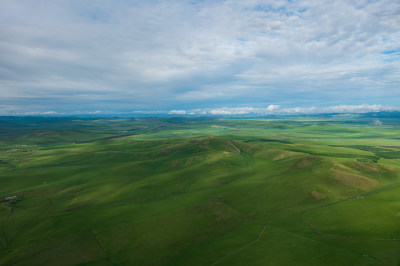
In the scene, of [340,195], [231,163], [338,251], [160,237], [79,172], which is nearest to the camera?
[338,251]

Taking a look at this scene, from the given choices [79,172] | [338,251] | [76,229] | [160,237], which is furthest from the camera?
[79,172]

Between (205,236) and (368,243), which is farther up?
(368,243)

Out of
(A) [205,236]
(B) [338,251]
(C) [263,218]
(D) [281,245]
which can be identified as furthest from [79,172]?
(B) [338,251]

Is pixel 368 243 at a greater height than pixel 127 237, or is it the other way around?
pixel 368 243

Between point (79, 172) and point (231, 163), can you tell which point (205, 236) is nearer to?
point (231, 163)

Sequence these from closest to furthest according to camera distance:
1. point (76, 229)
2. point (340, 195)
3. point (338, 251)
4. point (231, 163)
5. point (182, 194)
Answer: point (338, 251), point (76, 229), point (340, 195), point (182, 194), point (231, 163)

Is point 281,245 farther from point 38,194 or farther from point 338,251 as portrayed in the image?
point 38,194

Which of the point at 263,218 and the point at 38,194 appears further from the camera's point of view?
the point at 38,194

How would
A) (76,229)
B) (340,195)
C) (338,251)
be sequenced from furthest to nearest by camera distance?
(340,195) → (76,229) → (338,251)

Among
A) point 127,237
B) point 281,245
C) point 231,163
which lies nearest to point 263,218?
point 281,245
